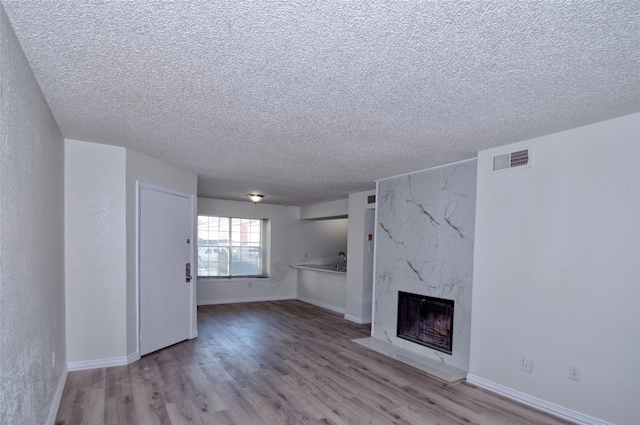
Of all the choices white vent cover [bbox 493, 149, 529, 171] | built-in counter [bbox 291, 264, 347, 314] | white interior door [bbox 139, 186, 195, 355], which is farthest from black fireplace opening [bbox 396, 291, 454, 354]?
white interior door [bbox 139, 186, 195, 355]

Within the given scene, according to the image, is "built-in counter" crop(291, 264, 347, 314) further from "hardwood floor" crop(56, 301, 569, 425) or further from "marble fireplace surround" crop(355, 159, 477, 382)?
"hardwood floor" crop(56, 301, 569, 425)

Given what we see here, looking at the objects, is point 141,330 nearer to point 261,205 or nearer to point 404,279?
point 404,279

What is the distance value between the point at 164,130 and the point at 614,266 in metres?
3.82

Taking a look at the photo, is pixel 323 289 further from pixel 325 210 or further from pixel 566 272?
pixel 566 272

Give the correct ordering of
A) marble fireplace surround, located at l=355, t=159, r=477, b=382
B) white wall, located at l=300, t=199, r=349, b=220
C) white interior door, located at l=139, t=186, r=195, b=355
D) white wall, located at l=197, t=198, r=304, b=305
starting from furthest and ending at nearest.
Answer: white wall, located at l=197, t=198, r=304, b=305 < white wall, located at l=300, t=199, r=349, b=220 < white interior door, located at l=139, t=186, r=195, b=355 < marble fireplace surround, located at l=355, t=159, r=477, b=382

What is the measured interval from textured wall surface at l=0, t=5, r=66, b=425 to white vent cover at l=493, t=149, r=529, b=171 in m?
3.68

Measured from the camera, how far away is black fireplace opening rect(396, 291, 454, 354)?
164 inches

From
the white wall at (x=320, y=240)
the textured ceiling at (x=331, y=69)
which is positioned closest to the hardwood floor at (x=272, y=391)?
the textured ceiling at (x=331, y=69)

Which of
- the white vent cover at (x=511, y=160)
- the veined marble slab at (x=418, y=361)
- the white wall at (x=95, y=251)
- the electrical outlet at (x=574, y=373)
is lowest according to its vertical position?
the veined marble slab at (x=418, y=361)

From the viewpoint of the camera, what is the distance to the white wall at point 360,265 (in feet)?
20.7

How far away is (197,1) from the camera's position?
1.39 meters

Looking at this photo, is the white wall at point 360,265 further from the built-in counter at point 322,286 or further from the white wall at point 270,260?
the white wall at point 270,260

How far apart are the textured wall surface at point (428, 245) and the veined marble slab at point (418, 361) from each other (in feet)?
0.27

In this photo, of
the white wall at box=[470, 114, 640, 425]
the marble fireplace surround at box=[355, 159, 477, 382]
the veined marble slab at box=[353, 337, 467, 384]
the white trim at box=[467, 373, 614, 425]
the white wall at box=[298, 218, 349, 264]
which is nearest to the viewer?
the white wall at box=[470, 114, 640, 425]
